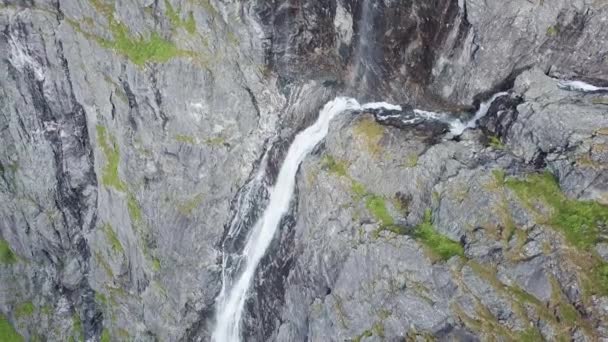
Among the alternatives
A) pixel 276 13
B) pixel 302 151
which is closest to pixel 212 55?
pixel 276 13

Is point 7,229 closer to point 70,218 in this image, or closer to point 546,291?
point 70,218

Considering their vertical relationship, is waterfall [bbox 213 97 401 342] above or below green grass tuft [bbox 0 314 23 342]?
above

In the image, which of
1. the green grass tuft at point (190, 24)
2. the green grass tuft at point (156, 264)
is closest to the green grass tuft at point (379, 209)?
the green grass tuft at point (190, 24)

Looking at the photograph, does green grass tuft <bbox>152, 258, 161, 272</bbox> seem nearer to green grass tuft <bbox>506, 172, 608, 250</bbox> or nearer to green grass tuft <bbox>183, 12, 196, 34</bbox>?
green grass tuft <bbox>183, 12, 196, 34</bbox>

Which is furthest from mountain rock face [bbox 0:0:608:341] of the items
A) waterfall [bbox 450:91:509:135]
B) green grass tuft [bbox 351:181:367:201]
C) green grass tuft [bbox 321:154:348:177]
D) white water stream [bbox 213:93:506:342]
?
white water stream [bbox 213:93:506:342]

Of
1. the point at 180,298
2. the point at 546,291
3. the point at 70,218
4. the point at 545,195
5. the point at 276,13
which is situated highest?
the point at 276,13

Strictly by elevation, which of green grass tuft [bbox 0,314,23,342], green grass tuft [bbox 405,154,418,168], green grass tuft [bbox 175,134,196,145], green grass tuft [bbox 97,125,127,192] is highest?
green grass tuft [bbox 405,154,418,168]

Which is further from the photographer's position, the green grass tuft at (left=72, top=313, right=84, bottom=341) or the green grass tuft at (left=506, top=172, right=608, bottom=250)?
the green grass tuft at (left=72, top=313, right=84, bottom=341)
